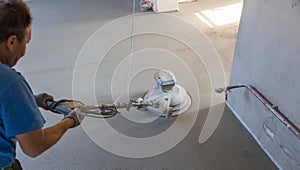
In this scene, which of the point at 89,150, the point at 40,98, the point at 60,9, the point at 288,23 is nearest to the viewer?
the point at 40,98

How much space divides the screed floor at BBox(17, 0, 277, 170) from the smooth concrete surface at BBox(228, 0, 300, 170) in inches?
6.0

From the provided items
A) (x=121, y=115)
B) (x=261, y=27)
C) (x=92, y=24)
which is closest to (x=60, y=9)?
(x=92, y=24)

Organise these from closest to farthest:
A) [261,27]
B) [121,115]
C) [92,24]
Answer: [261,27], [121,115], [92,24]

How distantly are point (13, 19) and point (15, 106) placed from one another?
11.2 inches

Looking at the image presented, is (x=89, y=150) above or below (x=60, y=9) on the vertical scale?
below

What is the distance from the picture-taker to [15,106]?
A: 3.18ft

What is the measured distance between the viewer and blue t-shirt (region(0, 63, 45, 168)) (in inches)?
37.4

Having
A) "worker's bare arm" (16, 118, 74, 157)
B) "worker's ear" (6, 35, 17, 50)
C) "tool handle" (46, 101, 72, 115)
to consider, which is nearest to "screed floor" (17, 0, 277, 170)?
"tool handle" (46, 101, 72, 115)

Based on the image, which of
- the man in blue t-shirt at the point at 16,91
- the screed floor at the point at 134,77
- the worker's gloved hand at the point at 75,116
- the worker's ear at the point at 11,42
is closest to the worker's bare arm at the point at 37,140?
the man in blue t-shirt at the point at 16,91

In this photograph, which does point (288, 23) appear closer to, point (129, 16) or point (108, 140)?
point (108, 140)

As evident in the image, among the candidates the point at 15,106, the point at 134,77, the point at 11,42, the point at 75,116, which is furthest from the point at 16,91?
the point at 134,77

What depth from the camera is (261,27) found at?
2.02 m

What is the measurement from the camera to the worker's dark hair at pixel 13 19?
961mm

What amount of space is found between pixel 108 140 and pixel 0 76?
141 centimetres
